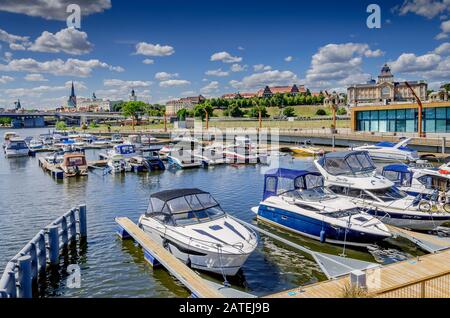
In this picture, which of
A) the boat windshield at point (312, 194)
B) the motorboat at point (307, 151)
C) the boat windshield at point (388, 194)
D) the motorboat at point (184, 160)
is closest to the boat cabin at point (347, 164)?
the boat windshield at point (388, 194)

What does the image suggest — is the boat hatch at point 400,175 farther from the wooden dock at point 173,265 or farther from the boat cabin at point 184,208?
the wooden dock at point 173,265

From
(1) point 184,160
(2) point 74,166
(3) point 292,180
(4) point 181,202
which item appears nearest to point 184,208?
(4) point 181,202

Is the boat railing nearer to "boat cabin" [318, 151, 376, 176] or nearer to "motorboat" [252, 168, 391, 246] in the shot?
"motorboat" [252, 168, 391, 246]

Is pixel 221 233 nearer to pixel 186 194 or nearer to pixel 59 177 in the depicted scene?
pixel 186 194

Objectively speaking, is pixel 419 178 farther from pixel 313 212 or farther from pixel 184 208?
pixel 184 208

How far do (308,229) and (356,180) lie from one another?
18.4 ft

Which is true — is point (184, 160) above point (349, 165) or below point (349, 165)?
below

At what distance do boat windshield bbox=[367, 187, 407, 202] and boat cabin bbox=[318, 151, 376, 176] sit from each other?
207 cm

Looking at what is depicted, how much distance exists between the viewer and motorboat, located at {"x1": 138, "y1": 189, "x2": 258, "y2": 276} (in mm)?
16656

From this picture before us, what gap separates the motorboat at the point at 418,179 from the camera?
2706cm

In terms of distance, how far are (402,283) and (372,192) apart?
1138 cm

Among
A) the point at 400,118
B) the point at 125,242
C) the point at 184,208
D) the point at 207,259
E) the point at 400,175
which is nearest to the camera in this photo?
the point at 207,259

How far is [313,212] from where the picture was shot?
2161cm

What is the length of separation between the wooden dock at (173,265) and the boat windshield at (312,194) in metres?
8.49
